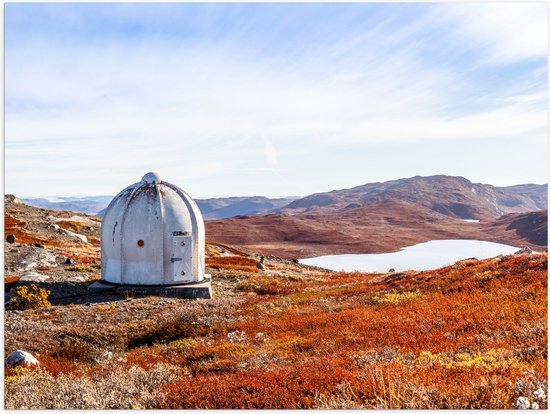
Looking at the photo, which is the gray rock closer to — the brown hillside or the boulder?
the boulder

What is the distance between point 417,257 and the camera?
86875 millimetres

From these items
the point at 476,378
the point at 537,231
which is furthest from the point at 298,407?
the point at 537,231

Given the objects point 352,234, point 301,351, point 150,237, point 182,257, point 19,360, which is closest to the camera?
point 301,351

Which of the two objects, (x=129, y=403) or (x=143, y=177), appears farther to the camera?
(x=143, y=177)

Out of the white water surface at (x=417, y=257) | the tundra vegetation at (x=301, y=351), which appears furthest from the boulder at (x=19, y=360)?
the white water surface at (x=417, y=257)

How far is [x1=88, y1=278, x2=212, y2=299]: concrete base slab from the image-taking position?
63.7 feet

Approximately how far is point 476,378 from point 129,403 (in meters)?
5.49

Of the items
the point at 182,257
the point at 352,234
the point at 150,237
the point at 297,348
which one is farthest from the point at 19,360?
the point at 352,234

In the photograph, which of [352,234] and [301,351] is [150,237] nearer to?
[301,351]

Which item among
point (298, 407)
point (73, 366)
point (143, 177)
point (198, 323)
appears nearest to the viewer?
point (298, 407)

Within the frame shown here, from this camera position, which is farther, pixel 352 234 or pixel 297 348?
pixel 352 234

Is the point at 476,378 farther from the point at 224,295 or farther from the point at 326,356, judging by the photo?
the point at 224,295

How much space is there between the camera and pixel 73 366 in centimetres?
970

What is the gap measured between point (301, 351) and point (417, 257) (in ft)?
275
